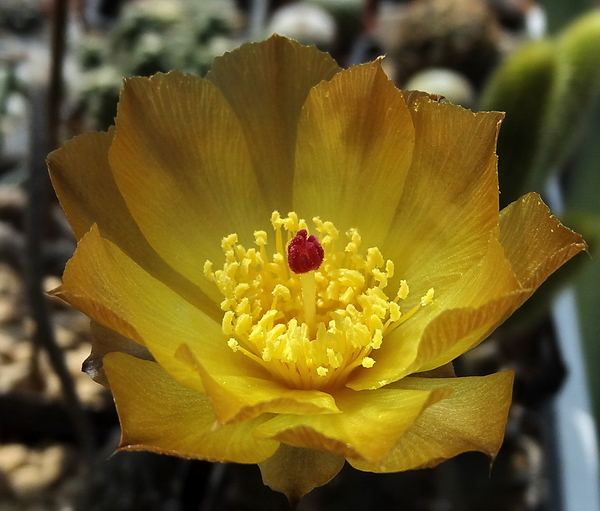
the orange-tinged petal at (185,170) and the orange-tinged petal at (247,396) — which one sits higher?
the orange-tinged petal at (185,170)

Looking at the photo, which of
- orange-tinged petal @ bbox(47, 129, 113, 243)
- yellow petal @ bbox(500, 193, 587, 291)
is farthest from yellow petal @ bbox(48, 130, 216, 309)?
yellow petal @ bbox(500, 193, 587, 291)

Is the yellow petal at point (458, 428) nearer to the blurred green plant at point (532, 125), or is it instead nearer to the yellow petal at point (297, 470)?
the yellow petal at point (297, 470)

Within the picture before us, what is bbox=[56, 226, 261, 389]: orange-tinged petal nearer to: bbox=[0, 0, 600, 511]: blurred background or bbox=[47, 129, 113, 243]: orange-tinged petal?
bbox=[47, 129, 113, 243]: orange-tinged petal

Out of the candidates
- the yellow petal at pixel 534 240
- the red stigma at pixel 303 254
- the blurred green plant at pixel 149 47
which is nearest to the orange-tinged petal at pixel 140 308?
the red stigma at pixel 303 254

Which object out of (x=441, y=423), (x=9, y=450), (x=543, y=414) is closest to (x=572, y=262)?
(x=543, y=414)

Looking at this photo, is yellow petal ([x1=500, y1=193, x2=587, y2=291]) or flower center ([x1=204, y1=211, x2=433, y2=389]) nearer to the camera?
yellow petal ([x1=500, y1=193, x2=587, y2=291])

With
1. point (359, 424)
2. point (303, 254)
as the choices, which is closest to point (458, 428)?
point (359, 424)
